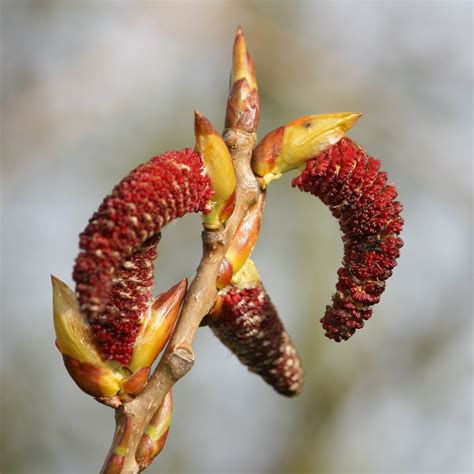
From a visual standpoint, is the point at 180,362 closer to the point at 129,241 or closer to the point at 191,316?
the point at 191,316

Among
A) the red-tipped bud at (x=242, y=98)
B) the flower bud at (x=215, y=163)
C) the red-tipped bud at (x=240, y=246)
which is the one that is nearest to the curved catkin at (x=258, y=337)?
the red-tipped bud at (x=240, y=246)

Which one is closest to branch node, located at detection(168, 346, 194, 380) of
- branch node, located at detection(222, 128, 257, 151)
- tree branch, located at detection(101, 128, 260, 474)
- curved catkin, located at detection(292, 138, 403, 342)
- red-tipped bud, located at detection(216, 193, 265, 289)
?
tree branch, located at detection(101, 128, 260, 474)

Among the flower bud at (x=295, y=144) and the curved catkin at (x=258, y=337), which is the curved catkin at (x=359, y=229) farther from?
the curved catkin at (x=258, y=337)

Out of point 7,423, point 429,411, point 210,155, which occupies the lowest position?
point 7,423

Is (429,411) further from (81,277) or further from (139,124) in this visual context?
(81,277)

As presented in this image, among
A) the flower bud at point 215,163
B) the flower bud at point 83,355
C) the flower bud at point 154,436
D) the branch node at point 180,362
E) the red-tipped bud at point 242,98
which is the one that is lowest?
the flower bud at point 154,436

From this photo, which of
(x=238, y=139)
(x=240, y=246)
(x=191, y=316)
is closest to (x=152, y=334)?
(x=191, y=316)

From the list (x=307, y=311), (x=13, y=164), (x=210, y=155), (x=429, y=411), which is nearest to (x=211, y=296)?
(x=210, y=155)
